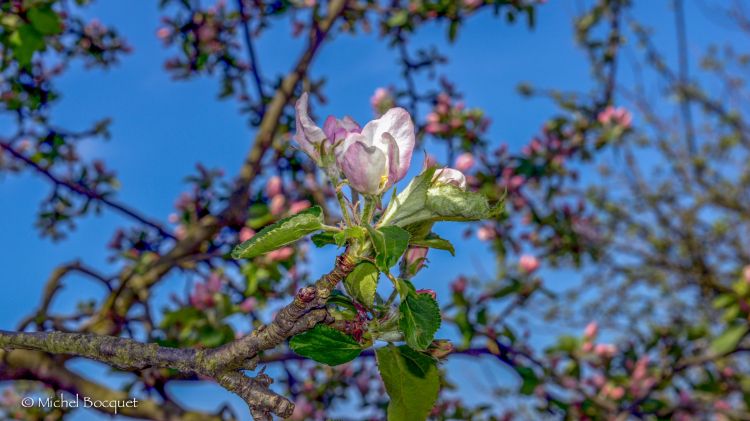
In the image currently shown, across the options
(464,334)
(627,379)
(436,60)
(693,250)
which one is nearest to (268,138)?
(436,60)

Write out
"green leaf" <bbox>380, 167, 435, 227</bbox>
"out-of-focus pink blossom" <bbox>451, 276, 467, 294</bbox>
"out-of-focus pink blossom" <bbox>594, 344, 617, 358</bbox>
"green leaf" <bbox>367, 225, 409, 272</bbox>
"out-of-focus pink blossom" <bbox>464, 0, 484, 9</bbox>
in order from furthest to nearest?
"out-of-focus pink blossom" <bbox>594, 344, 617, 358</bbox>
"out-of-focus pink blossom" <bbox>464, 0, 484, 9</bbox>
"out-of-focus pink blossom" <bbox>451, 276, 467, 294</bbox>
"green leaf" <bbox>380, 167, 435, 227</bbox>
"green leaf" <bbox>367, 225, 409, 272</bbox>

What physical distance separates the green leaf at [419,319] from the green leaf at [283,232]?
0.17m

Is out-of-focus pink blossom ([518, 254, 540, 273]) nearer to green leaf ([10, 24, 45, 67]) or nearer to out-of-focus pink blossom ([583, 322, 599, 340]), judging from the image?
out-of-focus pink blossom ([583, 322, 599, 340])

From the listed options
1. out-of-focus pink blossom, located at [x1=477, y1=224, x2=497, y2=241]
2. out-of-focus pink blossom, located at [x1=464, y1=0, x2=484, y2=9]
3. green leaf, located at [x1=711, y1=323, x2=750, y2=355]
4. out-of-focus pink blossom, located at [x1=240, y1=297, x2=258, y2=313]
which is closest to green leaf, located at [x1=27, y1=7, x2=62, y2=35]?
out-of-focus pink blossom, located at [x1=240, y1=297, x2=258, y2=313]

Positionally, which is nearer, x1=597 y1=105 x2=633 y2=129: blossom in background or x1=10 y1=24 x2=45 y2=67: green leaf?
x1=10 y1=24 x2=45 y2=67: green leaf

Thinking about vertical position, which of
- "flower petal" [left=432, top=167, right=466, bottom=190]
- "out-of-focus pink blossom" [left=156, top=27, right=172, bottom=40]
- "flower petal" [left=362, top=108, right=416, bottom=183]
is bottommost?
"flower petal" [left=432, top=167, right=466, bottom=190]

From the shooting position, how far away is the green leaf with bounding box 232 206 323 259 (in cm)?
92

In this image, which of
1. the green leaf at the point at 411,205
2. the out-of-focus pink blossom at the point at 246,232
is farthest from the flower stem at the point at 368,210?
the out-of-focus pink blossom at the point at 246,232

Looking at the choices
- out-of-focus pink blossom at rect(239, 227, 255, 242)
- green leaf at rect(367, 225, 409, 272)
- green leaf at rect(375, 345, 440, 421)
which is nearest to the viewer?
green leaf at rect(367, 225, 409, 272)

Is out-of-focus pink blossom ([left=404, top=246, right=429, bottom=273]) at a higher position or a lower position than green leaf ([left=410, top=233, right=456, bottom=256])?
higher

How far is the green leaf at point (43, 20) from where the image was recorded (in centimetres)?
215

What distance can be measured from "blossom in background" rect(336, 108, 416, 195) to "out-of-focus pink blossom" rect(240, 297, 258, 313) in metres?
1.82

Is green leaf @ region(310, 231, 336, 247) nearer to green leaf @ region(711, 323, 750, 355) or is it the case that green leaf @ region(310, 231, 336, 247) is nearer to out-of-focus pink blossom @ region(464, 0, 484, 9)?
green leaf @ region(711, 323, 750, 355)

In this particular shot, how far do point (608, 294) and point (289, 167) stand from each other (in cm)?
520
